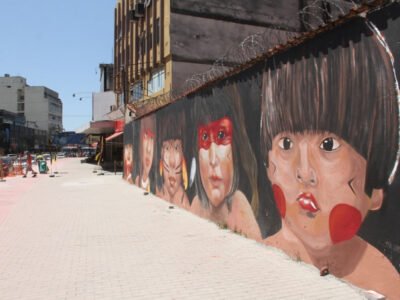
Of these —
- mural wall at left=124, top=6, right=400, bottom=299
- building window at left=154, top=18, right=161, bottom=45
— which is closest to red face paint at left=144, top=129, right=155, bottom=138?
mural wall at left=124, top=6, right=400, bottom=299

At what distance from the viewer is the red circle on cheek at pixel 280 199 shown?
6.47m

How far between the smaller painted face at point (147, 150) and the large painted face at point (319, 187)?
9.72m

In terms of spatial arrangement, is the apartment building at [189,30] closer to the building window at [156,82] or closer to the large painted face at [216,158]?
the building window at [156,82]

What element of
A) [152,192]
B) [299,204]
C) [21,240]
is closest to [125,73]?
[152,192]

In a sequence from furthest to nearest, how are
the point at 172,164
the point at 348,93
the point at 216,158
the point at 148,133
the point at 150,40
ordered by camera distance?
the point at 150,40
the point at 148,133
the point at 172,164
the point at 216,158
the point at 348,93

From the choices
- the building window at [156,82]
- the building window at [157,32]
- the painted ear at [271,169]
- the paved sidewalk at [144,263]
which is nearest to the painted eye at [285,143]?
the painted ear at [271,169]

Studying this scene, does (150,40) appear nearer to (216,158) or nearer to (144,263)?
(216,158)

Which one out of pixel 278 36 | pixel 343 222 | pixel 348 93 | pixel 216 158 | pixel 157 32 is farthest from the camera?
pixel 157 32

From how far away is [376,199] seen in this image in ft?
15.1

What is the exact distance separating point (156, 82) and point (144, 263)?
94.6 feet

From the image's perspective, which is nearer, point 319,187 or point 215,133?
point 319,187

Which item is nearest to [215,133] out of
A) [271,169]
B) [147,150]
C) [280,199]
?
[271,169]

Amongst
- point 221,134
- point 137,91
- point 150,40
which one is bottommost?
point 221,134

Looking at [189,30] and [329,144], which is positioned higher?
[189,30]
